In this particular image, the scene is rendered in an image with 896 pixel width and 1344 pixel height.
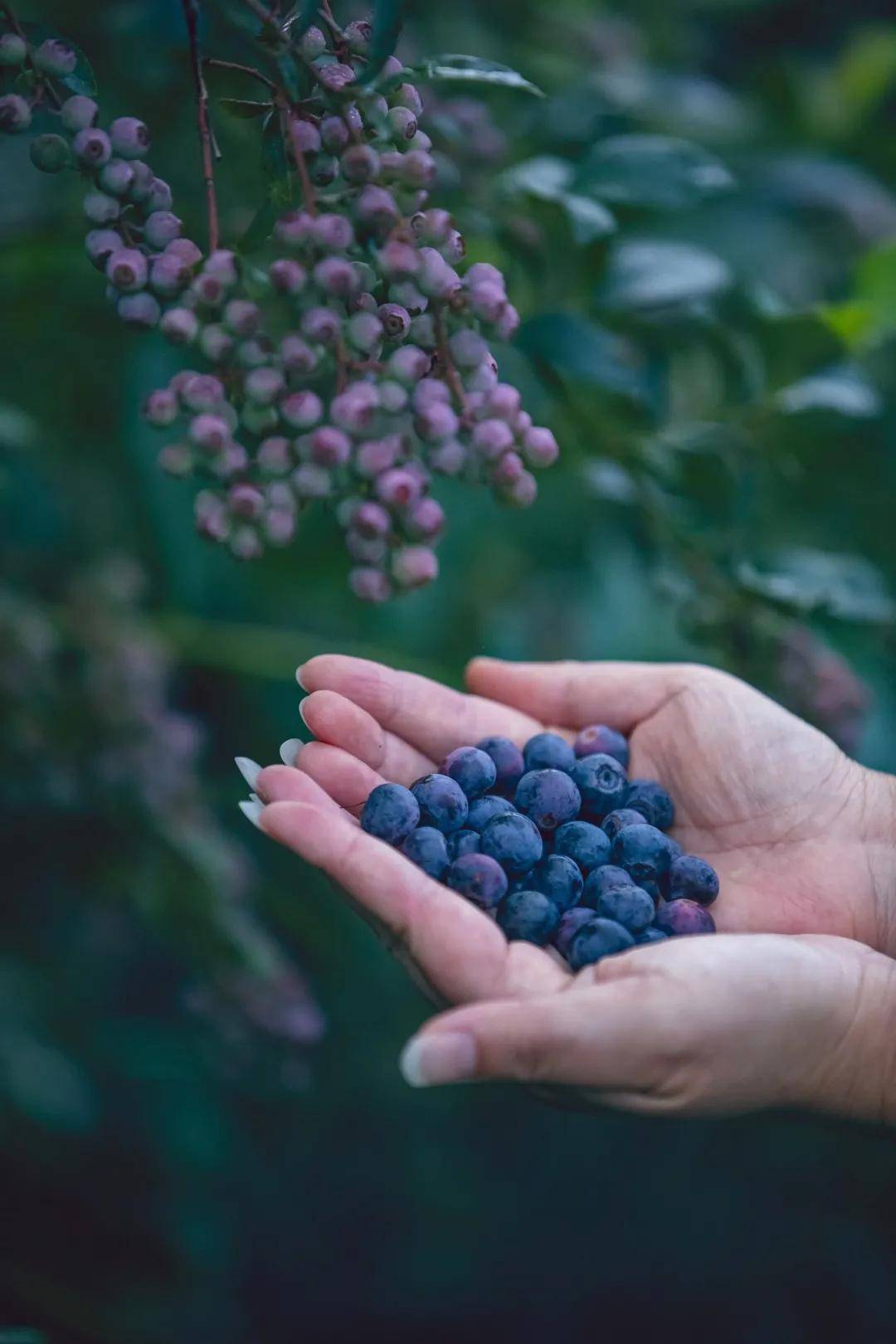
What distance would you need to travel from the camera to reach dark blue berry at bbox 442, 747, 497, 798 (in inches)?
56.4

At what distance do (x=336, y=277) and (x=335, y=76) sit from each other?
16 centimetres

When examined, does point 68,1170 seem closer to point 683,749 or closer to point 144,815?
point 144,815

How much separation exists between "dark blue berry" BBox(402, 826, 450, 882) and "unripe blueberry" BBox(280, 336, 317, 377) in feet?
1.89

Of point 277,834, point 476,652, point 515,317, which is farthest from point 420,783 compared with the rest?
point 476,652

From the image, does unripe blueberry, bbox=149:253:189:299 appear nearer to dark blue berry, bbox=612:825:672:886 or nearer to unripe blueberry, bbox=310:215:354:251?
unripe blueberry, bbox=310:215:354:251

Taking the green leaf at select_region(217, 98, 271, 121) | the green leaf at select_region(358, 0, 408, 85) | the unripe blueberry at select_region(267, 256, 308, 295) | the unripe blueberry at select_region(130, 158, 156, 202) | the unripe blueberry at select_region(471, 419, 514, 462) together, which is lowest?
the unripe blueberry at select_region(471, 419, 514, 462)

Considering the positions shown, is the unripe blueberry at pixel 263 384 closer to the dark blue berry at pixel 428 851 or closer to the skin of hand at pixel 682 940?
A: the skin of hand at pixel 682 940

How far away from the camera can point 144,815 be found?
1798mm

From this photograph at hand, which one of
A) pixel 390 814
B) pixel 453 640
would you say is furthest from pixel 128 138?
pixel 453 640

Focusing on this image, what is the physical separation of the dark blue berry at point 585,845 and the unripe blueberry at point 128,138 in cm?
88

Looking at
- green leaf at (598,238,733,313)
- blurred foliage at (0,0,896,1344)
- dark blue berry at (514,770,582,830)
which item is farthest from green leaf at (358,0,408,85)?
dark blue berry at (514,770,582,830)

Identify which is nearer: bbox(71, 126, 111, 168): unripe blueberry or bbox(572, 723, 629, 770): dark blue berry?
bbox(71, 126, 111, 168): unripe blueberry

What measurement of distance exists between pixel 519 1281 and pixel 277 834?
2026 millimetres

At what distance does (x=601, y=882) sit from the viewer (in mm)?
1339
